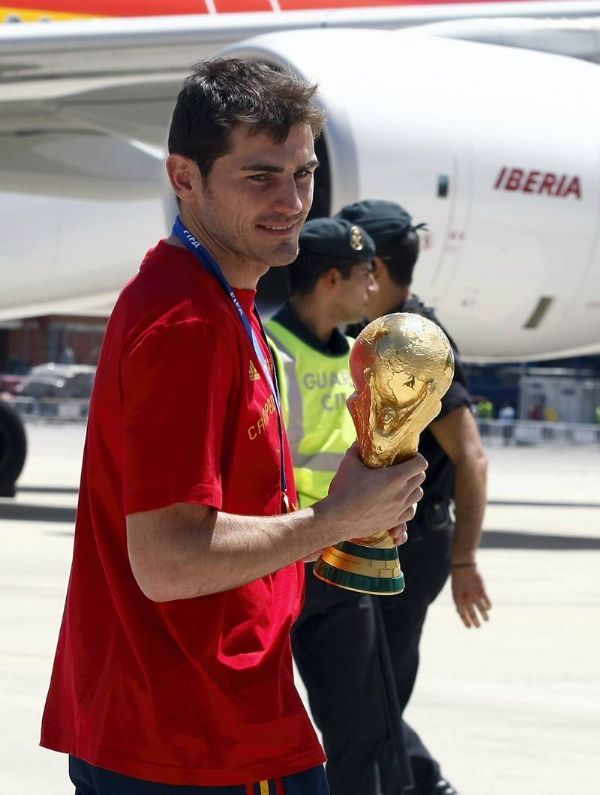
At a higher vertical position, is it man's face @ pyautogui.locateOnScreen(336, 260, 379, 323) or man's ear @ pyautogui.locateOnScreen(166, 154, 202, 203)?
man's ear @ pyautogui.locateOnScreen(166, 154, 202, 203)

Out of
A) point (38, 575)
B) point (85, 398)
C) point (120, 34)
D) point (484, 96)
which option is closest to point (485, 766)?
point (38, 575)

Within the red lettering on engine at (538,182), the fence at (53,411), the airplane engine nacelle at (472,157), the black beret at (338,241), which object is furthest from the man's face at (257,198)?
the fence at (53,411)

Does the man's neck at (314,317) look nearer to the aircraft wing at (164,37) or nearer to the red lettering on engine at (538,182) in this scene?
the red lettering on engine at (538,182)

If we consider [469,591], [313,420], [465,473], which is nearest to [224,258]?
[313,420]

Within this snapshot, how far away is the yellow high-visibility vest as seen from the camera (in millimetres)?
3410

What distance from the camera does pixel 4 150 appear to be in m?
11.5

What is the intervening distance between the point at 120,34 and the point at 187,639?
9.40 m

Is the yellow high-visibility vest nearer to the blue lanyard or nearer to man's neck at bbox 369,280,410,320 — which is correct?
man's neck at bbox 369,280,410,320

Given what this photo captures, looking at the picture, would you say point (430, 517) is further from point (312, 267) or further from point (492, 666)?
point (492, 666)

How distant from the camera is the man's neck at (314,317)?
11.6 ft

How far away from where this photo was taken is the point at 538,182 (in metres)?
9.20

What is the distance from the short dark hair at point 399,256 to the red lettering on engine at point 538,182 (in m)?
5.31

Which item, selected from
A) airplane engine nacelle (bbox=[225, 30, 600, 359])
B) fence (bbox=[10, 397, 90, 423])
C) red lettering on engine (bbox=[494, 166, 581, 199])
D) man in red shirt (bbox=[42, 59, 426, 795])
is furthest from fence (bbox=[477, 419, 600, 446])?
man in red shirt (bbox=[42, 59, 426, 795])

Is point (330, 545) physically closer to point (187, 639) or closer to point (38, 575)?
point (187, 639)
